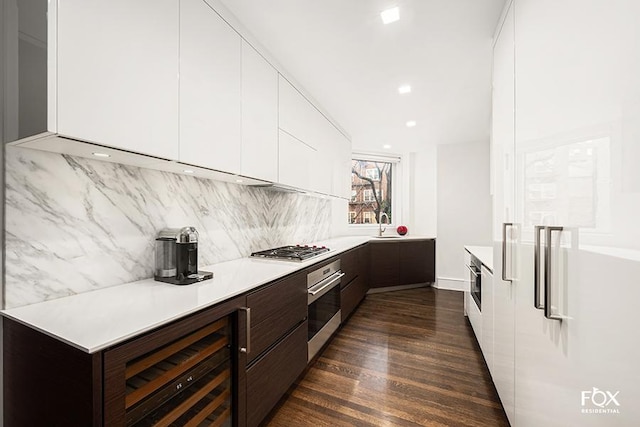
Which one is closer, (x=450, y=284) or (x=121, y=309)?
(x=121, y=309)

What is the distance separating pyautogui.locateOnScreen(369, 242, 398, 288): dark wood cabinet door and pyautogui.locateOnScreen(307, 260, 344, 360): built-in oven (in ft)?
5.52

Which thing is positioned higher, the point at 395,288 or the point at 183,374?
the point at 183,374

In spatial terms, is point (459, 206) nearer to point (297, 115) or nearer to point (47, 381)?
point (297, 115)

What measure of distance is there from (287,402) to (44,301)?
1.44m

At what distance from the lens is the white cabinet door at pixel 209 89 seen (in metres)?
1.33

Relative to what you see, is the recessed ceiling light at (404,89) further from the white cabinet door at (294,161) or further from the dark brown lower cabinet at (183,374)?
the dark brown lower cabinet at (183,374)

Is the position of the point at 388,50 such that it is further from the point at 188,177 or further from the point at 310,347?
the point at 310,347

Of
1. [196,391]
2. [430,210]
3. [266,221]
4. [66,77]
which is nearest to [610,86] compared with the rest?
[66,77]

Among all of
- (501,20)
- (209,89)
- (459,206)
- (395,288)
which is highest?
(501,20)

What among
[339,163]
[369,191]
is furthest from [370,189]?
[339,163]

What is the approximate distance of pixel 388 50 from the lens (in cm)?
203

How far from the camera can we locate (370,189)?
5.29m

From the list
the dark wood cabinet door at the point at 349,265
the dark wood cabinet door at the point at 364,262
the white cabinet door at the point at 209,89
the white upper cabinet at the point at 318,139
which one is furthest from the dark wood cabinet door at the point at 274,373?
the dark wood cabinet door at the point at 364,262

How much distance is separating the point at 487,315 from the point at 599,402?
4.83 feet
